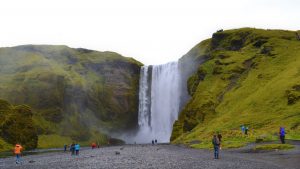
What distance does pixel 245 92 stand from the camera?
94000 millimetres

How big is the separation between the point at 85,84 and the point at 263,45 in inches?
2831

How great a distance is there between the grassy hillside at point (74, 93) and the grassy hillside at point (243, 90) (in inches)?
1312

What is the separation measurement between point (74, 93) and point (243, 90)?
74.0 m

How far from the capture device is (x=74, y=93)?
147500mm

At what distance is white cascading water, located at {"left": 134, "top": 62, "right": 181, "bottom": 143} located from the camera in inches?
5143

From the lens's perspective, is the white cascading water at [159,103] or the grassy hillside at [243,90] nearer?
the grassy hillside at [243,90]

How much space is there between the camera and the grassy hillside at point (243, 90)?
68.9m

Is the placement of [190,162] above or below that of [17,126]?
below

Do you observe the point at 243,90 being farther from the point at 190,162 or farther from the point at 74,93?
the point at 74,93

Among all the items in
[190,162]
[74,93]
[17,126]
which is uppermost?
[74,93]

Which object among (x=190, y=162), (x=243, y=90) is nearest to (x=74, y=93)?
(x=243, y=90)

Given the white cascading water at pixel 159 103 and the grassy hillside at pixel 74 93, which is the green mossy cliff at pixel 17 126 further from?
the white cascading water at pixel 159 103

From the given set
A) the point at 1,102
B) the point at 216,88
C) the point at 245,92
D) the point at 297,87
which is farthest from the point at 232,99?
the point at 1,102

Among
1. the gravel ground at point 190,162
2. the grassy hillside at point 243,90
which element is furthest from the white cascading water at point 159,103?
the gravel ground at point 190,162
